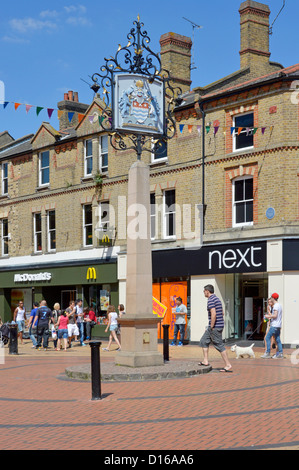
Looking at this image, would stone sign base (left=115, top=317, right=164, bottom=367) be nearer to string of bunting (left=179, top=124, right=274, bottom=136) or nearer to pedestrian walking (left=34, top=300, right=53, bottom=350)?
pedestrian walking (left=34, top=300, right=53, bottom=350)

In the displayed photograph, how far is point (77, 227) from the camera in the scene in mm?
30625

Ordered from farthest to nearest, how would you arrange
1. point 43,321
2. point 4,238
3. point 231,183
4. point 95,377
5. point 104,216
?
1. point 4,238
2. point 104,216
3. point 231,183
4. point 43,321
5. point 95,377

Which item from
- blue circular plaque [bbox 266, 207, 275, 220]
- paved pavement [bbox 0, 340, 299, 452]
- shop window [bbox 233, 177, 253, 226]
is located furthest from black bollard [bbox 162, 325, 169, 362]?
shop window [bbox 233, 177, 253, 226]

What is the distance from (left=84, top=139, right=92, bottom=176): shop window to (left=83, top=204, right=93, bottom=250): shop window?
1.59 metres

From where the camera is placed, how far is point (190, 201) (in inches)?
1003

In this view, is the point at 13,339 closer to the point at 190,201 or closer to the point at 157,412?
the point at 190,201

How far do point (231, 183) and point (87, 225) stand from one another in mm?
Result: 8579

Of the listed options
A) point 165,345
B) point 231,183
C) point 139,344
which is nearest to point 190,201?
point 231,183

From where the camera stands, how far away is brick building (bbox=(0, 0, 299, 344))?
22.5 meters

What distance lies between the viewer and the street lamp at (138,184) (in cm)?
1442

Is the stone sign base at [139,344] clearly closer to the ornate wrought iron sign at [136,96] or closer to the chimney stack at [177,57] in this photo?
the ornate wrought iron sign at [136,96]
